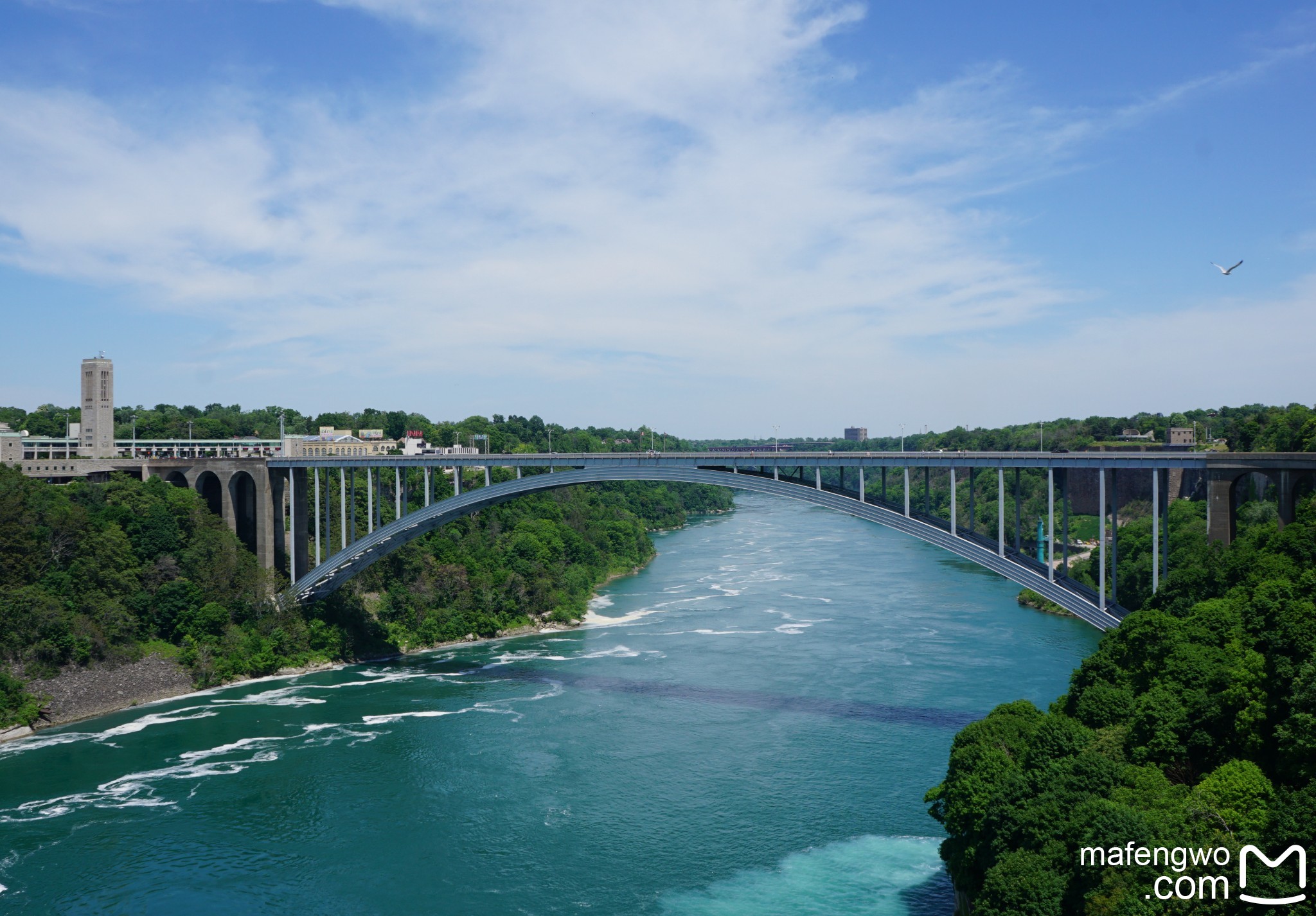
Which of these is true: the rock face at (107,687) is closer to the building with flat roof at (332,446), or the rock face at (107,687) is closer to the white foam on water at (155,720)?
the white foam on water at (155,720)

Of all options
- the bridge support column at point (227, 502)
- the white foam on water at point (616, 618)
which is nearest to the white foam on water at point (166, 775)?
the bridge support column at point (227, 502)

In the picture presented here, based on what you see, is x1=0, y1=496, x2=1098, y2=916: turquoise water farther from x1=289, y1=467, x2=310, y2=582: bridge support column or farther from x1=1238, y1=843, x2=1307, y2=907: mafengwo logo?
x1=1238, y1=843, x2=1307, y2=907: mafengwo logo

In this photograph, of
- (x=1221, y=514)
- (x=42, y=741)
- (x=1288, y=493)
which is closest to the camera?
(x=1288, y=493)

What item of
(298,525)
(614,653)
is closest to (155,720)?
(298,525)

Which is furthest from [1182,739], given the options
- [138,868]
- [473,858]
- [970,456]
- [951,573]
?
[951,573]

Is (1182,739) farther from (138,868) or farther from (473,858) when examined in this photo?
(138,868)

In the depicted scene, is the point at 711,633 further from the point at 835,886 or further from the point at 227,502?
the point at 835,886
